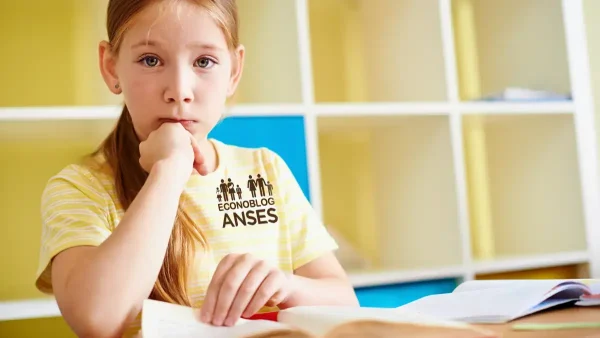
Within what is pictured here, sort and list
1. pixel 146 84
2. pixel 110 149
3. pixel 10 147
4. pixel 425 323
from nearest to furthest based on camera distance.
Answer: pixel 425 323, pixel 146 84, pixel 110 149, pixel 10 147

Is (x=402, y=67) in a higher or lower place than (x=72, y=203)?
higher

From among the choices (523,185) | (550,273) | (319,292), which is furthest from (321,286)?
(523,185)

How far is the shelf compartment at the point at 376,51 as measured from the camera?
1.92 m

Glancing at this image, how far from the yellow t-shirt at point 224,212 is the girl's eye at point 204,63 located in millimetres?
210

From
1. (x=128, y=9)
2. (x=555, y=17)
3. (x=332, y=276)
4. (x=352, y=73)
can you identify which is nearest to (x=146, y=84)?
Result: (x=128, y=9)

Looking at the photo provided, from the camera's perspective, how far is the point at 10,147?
183cm

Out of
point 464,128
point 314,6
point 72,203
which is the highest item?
point 314,6

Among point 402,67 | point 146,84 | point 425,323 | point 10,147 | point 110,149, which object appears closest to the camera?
point 425,323

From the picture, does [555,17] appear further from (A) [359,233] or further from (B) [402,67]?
(A) [359,233]

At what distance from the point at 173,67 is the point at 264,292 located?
1.26 ft

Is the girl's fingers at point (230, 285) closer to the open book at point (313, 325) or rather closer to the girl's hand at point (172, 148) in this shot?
the open book at point (313, 325)

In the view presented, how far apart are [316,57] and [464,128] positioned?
0.55 metres

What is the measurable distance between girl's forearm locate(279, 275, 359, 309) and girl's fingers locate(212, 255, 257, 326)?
0.15m

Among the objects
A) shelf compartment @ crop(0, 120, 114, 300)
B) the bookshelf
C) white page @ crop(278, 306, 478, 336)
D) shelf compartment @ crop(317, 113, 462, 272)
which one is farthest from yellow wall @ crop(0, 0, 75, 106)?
white page @ crop(278, 306, 478, 336)
